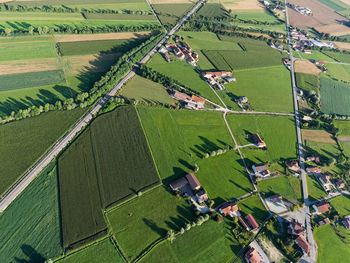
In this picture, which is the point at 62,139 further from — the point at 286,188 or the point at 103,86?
the point at 286,188

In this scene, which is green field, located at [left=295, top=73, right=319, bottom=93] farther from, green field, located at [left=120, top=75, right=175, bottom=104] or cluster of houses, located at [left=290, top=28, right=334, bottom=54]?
green field, located at [left=120, top=75, right=175, bottom=104]

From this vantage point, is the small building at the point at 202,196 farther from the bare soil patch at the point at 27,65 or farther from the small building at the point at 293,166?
the bare soil patch at the point at 27,65

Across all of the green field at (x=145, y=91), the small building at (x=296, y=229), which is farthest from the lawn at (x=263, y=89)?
the small building at (x=296, y=229)

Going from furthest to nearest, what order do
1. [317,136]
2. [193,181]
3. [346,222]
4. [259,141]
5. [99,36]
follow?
1. [99,36]
2. [317,136]
3. [259,141]
4. [193,181]
5. [346,222]

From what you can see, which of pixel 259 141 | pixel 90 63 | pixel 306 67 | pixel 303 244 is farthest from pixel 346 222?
pixel 90 63

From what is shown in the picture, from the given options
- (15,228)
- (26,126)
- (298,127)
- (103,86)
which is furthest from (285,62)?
(15,228)

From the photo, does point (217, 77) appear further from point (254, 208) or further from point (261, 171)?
point (254, 208)
